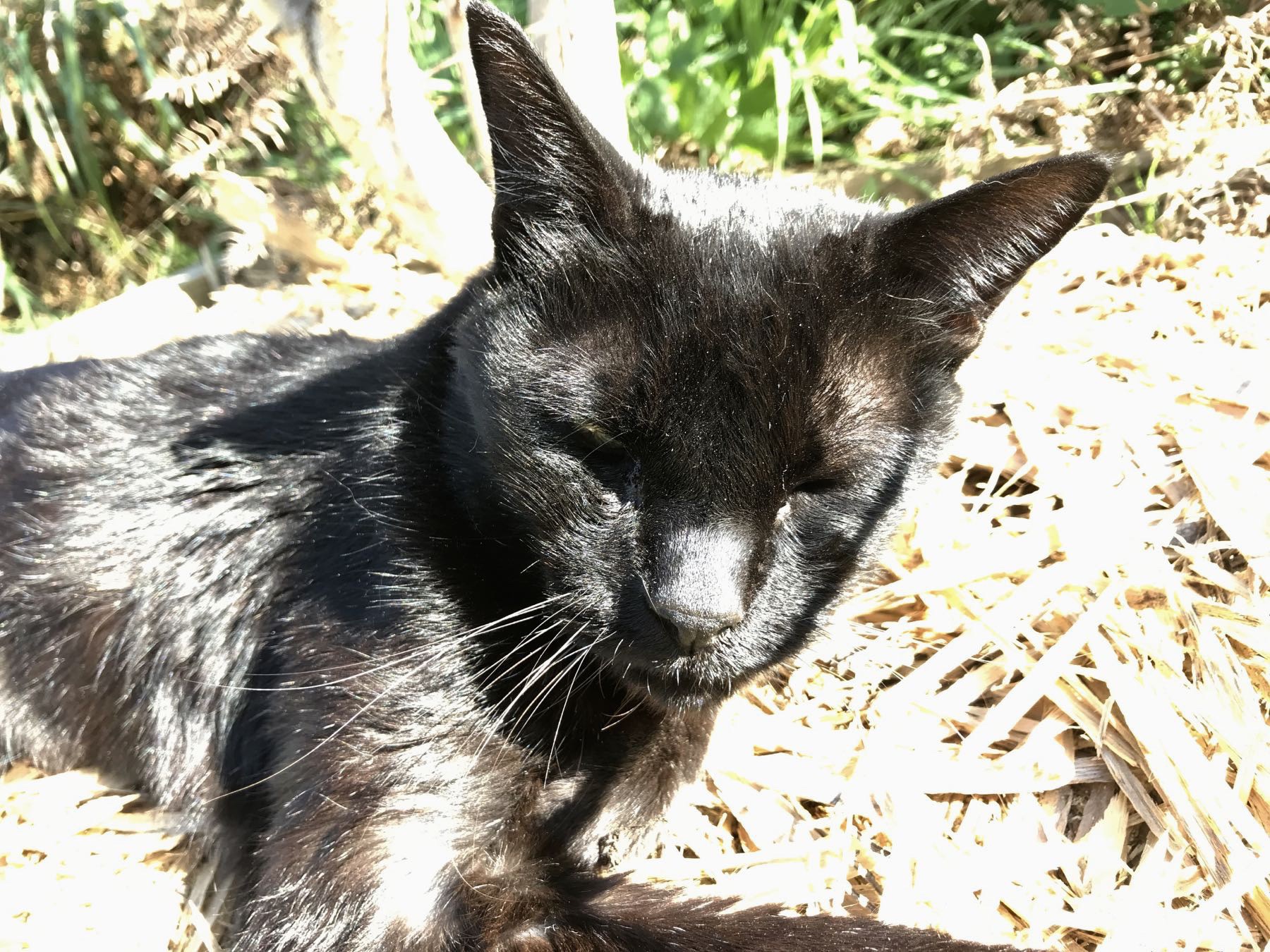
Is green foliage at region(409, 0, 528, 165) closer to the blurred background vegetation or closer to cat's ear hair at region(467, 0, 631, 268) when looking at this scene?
the blurred background vegetation

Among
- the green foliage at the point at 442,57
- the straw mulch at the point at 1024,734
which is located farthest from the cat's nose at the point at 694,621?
the green foliage at the point at 442,57

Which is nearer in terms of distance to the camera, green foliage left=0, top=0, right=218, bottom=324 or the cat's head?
the cat's head

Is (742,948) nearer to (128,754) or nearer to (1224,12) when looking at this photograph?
(128,754)

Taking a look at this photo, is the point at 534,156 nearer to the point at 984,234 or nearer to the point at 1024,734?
the point at 984,234

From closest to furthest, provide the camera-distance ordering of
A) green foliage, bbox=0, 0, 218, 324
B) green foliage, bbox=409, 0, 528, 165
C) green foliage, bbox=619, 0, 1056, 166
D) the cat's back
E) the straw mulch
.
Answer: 1. the straw mulch
2. the cat's back
3. green foliage, bbox=619, 0, 1056, 166
4. green foliage, bbox=409, 0, 528, 165
5. green foliage, bbox=0, 0, 218, 324

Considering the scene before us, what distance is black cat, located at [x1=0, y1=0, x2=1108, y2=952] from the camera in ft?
4.63

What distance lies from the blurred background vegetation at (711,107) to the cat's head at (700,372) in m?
1.05

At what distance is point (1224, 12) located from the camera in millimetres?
2971

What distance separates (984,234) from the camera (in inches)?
A: 58.5

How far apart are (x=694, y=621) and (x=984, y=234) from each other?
0.70m

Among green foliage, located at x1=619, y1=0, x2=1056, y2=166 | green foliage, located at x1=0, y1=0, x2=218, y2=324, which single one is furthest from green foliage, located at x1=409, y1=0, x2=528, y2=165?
A: green foliage, located at x1=0, y1=0, x2=218, y2=324

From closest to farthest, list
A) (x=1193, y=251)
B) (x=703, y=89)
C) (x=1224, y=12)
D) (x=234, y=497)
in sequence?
1. (x=234, y=497)
2. (x=1193, y=251)
3. (x=1224, y=12)
4. (x=703, y=89)

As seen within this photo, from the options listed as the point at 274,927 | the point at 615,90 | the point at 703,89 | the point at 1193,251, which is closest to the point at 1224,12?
the point at 1193,251

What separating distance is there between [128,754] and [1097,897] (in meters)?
1.73
